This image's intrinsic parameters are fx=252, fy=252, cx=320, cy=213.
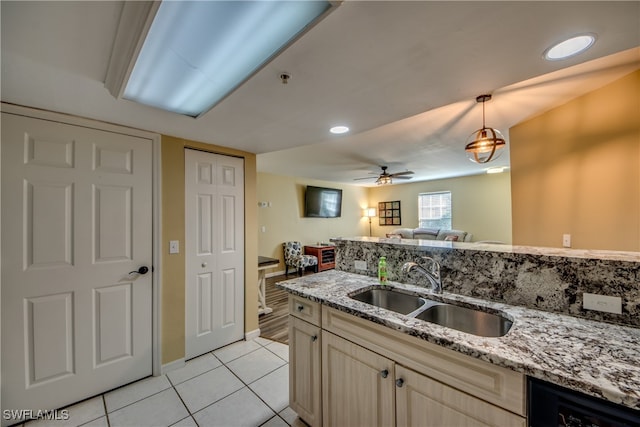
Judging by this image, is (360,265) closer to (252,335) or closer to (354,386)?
(354,386)

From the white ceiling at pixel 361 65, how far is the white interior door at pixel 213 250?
401 mm

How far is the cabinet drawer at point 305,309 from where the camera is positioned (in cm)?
153

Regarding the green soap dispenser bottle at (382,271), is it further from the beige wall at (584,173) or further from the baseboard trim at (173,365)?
the baseboard trim at (173,365)

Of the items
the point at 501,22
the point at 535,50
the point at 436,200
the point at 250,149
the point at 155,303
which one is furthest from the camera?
the point at 436,200

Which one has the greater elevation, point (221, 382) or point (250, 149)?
point (250, 149)

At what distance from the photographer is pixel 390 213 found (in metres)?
8.18

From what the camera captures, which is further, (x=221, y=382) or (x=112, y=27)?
(x=221, y=382)

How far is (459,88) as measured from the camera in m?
1.47

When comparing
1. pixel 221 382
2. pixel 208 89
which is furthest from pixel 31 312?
pixel 208 89

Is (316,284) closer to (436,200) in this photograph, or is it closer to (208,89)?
(208,89)

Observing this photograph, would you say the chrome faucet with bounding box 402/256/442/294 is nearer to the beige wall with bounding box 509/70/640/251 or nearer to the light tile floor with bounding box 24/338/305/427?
the light tile floor with bounding box 24/338/305/427

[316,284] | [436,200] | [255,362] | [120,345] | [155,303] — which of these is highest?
[436,200]

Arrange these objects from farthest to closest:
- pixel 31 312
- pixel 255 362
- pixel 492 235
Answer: pixel 492 235 < pixel 255 362 < pixel 31 312

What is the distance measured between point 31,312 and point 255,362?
5.54ft
